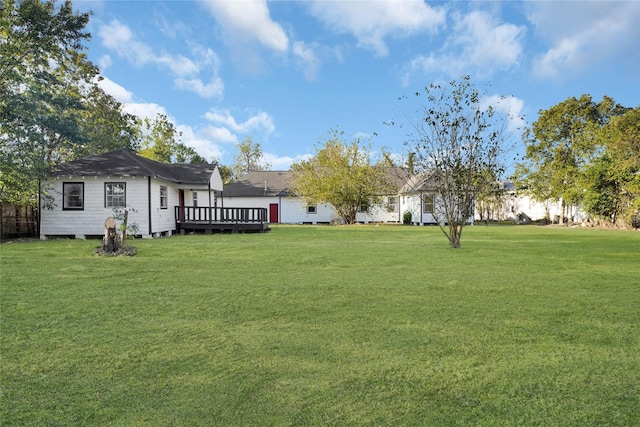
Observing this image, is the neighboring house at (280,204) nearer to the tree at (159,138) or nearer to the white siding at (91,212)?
the tree at (159,138)

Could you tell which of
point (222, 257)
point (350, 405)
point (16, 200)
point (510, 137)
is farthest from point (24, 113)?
point (350, 405)

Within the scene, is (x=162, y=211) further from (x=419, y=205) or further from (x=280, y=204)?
(x=419, y=205)

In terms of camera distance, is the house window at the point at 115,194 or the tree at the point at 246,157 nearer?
the house window at the point at 115,194

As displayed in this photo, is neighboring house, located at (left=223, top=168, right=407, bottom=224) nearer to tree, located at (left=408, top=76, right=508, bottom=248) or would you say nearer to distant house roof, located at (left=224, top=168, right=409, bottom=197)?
distant house roof, located at (left=224, top=168, right=409, bottom=197)

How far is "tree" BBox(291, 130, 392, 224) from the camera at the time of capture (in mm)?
29422

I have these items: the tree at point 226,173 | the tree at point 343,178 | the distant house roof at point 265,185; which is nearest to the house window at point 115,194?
the tree at point 343,178

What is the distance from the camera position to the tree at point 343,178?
29.4 metres

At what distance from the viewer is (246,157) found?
196ft

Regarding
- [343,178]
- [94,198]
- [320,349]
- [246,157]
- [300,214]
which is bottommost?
[320,349]

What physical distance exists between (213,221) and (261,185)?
1657 cm

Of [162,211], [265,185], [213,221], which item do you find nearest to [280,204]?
[265,185]

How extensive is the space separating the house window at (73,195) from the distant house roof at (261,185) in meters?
18.8

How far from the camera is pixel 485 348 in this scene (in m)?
3.65

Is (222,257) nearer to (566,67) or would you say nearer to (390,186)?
(566,67)
